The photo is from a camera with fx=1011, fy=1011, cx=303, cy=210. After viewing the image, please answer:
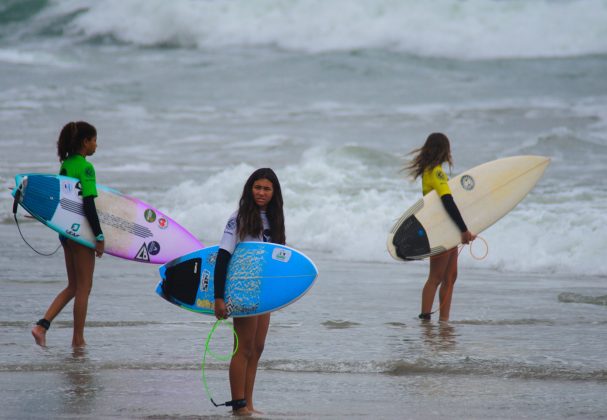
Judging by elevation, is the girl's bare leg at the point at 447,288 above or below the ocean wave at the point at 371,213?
below

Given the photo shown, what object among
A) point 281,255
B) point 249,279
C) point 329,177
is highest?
point 329,177

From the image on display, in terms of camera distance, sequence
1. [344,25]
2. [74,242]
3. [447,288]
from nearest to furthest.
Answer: [74,242] → [447,288] → [344,25]

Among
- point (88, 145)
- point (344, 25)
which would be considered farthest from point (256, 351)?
point (344, 25)

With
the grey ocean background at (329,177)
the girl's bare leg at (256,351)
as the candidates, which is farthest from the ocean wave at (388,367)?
the girl's bare leg at (256,351)

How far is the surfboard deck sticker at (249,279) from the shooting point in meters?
4.46

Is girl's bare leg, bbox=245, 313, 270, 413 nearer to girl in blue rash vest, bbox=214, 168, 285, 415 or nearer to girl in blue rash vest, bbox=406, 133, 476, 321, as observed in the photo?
girl in blue rash vest, bbox=214, 168, 285, 415

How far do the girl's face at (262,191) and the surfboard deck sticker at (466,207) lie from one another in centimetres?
294

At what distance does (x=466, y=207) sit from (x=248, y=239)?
3624 millimetres

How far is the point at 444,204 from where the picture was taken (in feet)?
23.0

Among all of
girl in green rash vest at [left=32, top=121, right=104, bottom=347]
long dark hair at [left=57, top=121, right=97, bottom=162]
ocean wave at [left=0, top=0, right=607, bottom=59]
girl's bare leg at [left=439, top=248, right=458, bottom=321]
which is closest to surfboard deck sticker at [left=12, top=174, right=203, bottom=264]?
girl in green rash vest at [left=32, top=121, right=104, bottom=347]

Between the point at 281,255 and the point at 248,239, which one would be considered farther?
the point at 281,255

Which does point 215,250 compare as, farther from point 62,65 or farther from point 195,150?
point 62,65

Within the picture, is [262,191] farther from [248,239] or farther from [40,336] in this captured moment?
[40,336]

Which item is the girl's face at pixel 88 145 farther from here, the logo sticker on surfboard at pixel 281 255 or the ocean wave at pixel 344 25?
the ocean wave at pixel 344 25
